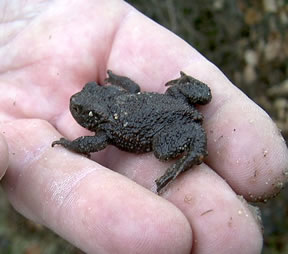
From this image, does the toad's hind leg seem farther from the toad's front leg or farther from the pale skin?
the toad's front leg

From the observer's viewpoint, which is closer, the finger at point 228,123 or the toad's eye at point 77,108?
the finger at point 228,123

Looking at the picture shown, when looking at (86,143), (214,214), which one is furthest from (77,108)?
(214,214)

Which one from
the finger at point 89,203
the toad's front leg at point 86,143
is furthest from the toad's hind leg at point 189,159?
the toad's front leg at point 86,143

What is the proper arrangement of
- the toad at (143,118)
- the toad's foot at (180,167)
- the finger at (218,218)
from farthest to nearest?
1. the toad at (143,118)
2. the toad's foot at (180,167)
3. the finger at (218,218)

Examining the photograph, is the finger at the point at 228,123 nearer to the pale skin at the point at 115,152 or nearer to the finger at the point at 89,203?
the pale skin at the point at 115,152

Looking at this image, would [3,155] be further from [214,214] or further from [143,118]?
[214,214]

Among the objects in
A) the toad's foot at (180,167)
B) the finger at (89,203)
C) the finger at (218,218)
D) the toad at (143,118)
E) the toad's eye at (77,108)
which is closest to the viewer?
the finger at (89,203)

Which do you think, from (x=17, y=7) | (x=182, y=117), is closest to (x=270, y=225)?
(x=182, y=117)

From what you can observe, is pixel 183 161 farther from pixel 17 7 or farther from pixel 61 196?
pixel 17 7
